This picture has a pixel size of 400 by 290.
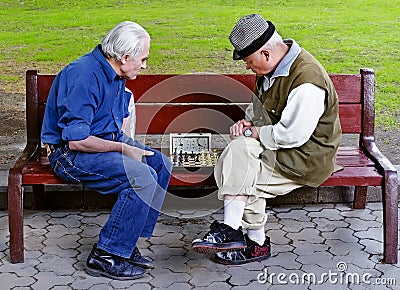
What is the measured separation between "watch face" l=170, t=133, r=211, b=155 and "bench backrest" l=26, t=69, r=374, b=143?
16cm

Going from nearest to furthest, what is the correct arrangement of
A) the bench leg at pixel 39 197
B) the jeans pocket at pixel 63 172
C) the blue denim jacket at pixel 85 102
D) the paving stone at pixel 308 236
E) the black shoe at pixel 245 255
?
the blue denim jacket at pixel 85 102 < the jeans pocket at pixel 63 172 < the black shoe at pixel 245 255 < the paving stone at pixel 308 236 < the bench leg at pixel 39 197

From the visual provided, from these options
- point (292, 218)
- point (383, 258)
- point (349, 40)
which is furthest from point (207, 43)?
point (383, 258)

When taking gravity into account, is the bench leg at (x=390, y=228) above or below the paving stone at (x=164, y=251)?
above

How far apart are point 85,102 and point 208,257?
115 cm

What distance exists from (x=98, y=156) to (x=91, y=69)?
46 centimetres

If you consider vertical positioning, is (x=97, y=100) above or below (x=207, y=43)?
above

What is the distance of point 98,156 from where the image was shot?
164 inches

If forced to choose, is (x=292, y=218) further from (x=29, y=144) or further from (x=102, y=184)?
(x=29, y=144)

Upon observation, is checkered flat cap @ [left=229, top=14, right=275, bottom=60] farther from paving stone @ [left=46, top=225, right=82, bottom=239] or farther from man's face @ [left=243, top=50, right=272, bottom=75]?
paving stone @ [left=46, top=225, right=82, bottom=239]

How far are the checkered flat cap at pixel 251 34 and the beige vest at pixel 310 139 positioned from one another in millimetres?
235

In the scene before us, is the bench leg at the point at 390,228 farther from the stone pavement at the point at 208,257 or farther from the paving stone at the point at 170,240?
the paving stone at the point at 170,240

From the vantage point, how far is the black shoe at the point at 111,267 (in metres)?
4.17

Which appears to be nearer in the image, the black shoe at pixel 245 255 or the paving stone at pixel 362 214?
the black shoe at pixel 245 255
